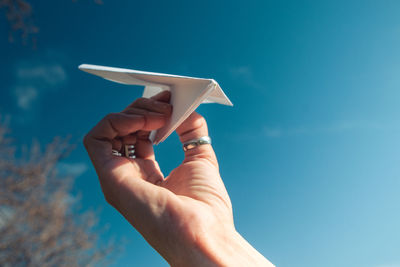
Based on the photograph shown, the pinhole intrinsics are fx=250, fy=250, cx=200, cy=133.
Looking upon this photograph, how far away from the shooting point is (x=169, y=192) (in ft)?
3.58

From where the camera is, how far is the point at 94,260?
7973 millimetres

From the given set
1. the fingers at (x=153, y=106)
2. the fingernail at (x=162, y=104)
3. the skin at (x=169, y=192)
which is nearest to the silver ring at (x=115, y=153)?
the skin at (x=169, y=192)

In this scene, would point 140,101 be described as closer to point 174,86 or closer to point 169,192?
point 174,86

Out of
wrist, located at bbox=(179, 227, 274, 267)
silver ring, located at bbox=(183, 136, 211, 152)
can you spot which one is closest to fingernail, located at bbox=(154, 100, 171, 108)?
silver ring, located at bbox=(183, 136, 211, 152)

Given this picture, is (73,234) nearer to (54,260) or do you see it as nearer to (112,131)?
(54,260)

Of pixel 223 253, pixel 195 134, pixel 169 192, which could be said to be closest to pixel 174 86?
pixel 195 134

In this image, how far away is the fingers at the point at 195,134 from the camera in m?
1.33

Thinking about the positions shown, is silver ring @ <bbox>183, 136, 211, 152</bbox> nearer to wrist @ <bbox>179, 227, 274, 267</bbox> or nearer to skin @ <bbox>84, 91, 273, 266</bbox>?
skin @ <bbox>84, 91, 273, 266</bbox>

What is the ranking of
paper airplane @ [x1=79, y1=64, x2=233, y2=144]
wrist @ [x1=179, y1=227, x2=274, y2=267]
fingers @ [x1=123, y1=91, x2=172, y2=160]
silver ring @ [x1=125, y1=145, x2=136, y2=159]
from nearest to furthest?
wrist @ [x1=179, y1=227, x2=274, y2=267]
paper airplane @ [x1=79, y1=64, x2=233, y2=144]
fingers @ [x1=123, y1=91, x2=172, y2=160]
silver ring @ [x1=125, y1=145, x2=136, y2=159]

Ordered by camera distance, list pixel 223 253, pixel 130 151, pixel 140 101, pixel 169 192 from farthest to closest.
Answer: pixel 130 151, pixel 140 101, pixel 169 192, pixel 223 253

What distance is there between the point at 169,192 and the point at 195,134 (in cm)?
38

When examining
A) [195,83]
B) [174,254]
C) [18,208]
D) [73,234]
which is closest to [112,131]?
[195,83]

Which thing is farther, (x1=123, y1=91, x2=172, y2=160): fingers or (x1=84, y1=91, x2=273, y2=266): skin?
(x1=123, y1=91, x2=172, y2=160): fingers

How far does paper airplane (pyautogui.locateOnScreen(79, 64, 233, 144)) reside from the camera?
42.4 inches
